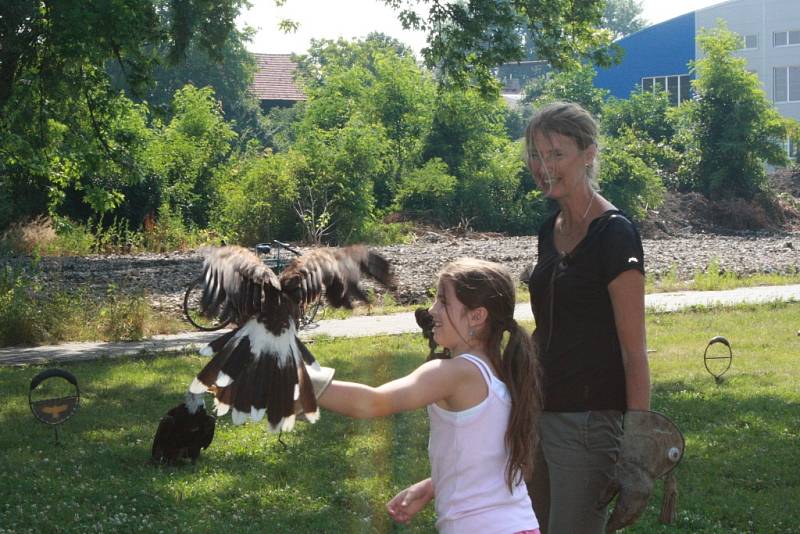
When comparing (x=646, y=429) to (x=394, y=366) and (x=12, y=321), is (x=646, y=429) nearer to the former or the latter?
(x=394, y=366)

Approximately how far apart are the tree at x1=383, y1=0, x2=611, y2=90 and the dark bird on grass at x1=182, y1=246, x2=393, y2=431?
38.2 feet

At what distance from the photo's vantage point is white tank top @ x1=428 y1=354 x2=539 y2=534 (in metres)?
3.16

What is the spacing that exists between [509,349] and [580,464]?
2.09 feet

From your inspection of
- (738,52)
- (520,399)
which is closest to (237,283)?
(520,399)

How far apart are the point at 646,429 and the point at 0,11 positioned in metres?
13.1

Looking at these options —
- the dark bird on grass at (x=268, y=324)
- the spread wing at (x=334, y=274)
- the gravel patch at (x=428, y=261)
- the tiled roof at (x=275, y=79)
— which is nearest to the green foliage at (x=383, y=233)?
the gravel patch at (x=428, y=261)

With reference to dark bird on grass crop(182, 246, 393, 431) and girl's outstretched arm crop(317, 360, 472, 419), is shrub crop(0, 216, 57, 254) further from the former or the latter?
girl's outstretched arm crop(317, 360, 472, 419)

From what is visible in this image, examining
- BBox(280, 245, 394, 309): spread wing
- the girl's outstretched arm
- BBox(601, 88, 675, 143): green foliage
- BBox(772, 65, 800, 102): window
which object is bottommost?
the girl's outstretched arm

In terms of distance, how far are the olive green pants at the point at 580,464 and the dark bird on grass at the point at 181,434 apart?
13.5ft

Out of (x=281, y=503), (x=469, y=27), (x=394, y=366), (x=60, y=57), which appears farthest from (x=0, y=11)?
(x=281, y=503)

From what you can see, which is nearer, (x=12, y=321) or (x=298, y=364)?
(x=298, y=364)

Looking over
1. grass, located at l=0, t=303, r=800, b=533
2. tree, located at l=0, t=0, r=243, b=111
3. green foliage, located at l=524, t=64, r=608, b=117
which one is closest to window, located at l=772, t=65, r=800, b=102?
green foliage, located at l=524, t=64, r=608, b=117

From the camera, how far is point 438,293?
129 inches

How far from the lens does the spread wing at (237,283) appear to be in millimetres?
3338
